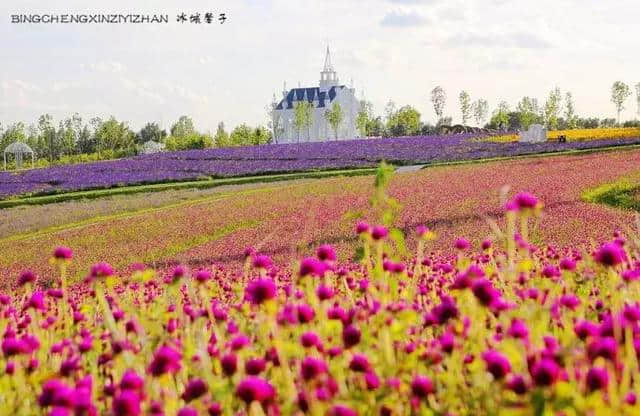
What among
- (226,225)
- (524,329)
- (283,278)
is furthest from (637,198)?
(524,329)

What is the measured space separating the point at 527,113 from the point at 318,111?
1124 inches

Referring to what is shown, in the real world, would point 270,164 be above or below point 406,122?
below

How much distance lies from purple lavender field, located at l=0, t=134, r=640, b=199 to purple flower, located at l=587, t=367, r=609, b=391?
3098 cm

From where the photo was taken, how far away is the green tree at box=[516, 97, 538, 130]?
80012mm

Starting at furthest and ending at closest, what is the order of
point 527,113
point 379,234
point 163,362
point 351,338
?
point 527,113, point 379,234, point 351,338, point 163,362

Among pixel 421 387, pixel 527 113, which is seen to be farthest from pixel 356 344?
pixel 527 113

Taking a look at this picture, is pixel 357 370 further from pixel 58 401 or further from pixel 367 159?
pixel 367 159

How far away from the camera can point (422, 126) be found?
98562 millimetres

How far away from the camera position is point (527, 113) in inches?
3206

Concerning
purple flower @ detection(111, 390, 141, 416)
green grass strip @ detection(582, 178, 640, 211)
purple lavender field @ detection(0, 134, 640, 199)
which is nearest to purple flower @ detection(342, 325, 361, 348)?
purple flower @ detection(111, 390, 141, 416)

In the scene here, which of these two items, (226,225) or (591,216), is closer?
(591,216)

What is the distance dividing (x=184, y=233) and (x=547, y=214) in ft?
21.0

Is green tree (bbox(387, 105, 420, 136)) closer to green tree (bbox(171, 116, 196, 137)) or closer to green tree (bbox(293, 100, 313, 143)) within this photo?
green tree (bbox(293, 100, 313, 143))

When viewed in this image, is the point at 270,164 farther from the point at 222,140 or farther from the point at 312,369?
the point at 222,140
